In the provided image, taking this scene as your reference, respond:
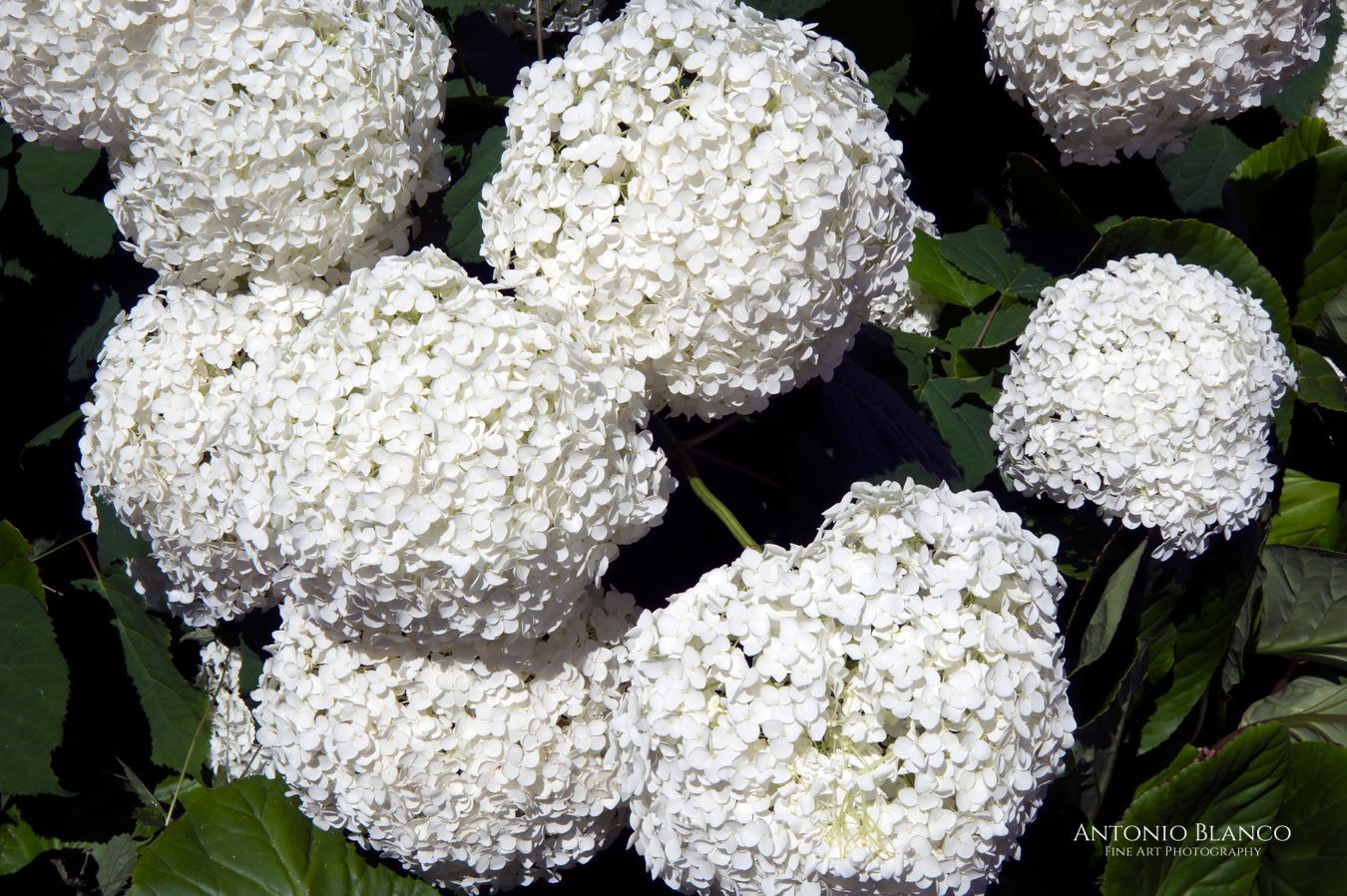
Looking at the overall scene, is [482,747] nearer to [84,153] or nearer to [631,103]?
[631,103]

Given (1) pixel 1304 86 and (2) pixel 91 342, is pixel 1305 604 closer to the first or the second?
(1) pixel 1304 86

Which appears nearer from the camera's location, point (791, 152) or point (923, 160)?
point (791, 152)

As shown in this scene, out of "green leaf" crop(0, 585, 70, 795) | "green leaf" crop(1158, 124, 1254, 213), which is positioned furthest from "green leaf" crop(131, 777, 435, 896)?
"green leaf" crop(1158, 124, 1254, 213)

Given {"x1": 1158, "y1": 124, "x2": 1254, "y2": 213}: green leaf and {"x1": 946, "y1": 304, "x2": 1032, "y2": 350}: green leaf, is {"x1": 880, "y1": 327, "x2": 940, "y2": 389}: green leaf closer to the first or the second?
{"x1": 946, "y1": 304, "x2": 1032, "y2": 350}: green leaf

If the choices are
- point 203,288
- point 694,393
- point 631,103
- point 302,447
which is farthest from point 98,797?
point 631,103

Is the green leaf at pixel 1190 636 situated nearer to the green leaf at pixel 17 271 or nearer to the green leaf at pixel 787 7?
the green leaf at pixel 787 7

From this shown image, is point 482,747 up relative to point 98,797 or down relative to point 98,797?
up

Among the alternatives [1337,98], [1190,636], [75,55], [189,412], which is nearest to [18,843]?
[189,412]
